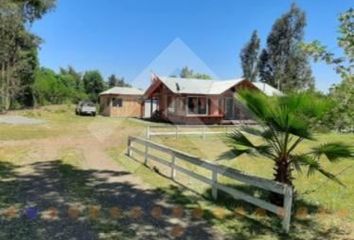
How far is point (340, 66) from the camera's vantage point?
6719 millimetres

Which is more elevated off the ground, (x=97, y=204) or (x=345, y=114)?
(x=345, y=114)

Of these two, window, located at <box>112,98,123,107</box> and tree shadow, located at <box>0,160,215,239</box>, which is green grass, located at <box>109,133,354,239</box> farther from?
window, located at <box>112,98,123,107</box>

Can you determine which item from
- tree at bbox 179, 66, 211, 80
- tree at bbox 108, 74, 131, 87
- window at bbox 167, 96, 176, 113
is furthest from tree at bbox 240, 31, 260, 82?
window at bbox 167, 96, 176, 113

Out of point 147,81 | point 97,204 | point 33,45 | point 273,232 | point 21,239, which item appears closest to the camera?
point 21,239

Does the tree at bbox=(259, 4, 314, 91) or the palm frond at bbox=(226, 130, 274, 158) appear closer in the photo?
the palm frond at bbox=(226, 130, 274, 158)

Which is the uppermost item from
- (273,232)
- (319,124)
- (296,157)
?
(319,124)

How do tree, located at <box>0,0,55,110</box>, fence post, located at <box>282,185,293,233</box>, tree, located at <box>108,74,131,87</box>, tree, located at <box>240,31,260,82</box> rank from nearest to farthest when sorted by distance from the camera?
fence post, located at <box>282,185,293,233</box> < tree, located at <box>0,0,55,110</box> < tree, located at <box>240,31,260,82</box> < tree, located at <box>108,74,131,87</box>

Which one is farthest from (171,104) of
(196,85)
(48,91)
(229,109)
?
(48,91)

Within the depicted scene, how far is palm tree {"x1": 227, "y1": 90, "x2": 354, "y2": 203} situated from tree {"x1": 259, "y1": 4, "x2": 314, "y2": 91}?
43.1 m

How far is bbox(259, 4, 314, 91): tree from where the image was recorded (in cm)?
4925

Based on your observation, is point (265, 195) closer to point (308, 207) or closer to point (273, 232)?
point (308, 207)

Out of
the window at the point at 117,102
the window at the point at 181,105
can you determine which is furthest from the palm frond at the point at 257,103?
the window at the point at 117,102

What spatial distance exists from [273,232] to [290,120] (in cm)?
187

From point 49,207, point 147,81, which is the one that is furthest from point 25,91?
point 49,207
